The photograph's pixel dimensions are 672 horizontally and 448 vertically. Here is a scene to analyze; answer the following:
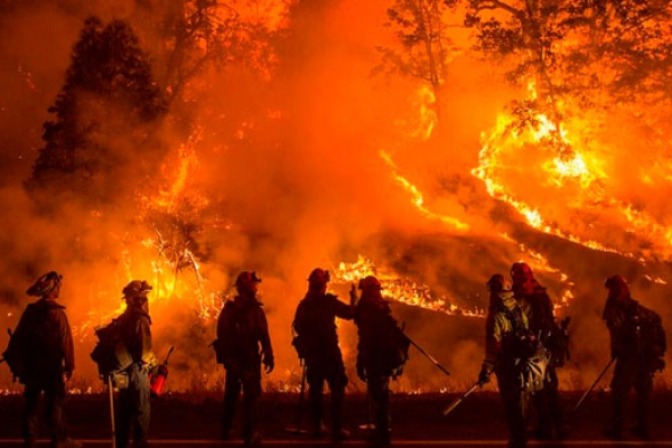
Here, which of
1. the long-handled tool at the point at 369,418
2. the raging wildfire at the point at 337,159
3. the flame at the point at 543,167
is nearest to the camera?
the long-handled tool at the point at 369,418

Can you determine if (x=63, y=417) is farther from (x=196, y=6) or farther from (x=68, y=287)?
(x=196, y=6)

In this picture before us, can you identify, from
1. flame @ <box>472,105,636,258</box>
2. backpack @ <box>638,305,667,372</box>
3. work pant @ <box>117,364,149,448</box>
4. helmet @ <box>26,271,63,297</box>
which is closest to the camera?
work pant @ <box>117,364,149,448</box>

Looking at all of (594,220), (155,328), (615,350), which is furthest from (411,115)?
(615,350)

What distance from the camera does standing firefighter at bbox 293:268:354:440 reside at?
920 cm

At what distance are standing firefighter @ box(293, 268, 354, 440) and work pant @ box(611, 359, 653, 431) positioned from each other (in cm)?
304

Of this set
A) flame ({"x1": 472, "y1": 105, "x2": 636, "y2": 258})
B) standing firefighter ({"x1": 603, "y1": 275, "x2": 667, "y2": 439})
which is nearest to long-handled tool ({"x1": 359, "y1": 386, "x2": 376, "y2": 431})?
standing firefighter ({"x1": 603, "y1": 275, "x2": 667, "y2": 439})

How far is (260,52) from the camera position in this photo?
83.0 ft

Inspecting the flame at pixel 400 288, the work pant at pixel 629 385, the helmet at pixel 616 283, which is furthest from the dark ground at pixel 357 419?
the flame at pixel 400 288

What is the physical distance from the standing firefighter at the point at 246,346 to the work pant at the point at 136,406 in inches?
48.3

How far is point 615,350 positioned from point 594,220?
455 inches

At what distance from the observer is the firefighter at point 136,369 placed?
7855 millimetres

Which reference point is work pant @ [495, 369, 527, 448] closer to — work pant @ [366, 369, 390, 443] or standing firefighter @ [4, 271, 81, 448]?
work pant @ [366, 369, 390, 443]

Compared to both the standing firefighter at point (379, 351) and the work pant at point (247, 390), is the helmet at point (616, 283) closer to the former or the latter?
the standing firefighter at point (379, 351)

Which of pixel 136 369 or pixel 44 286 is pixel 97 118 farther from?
pixel 136 369
